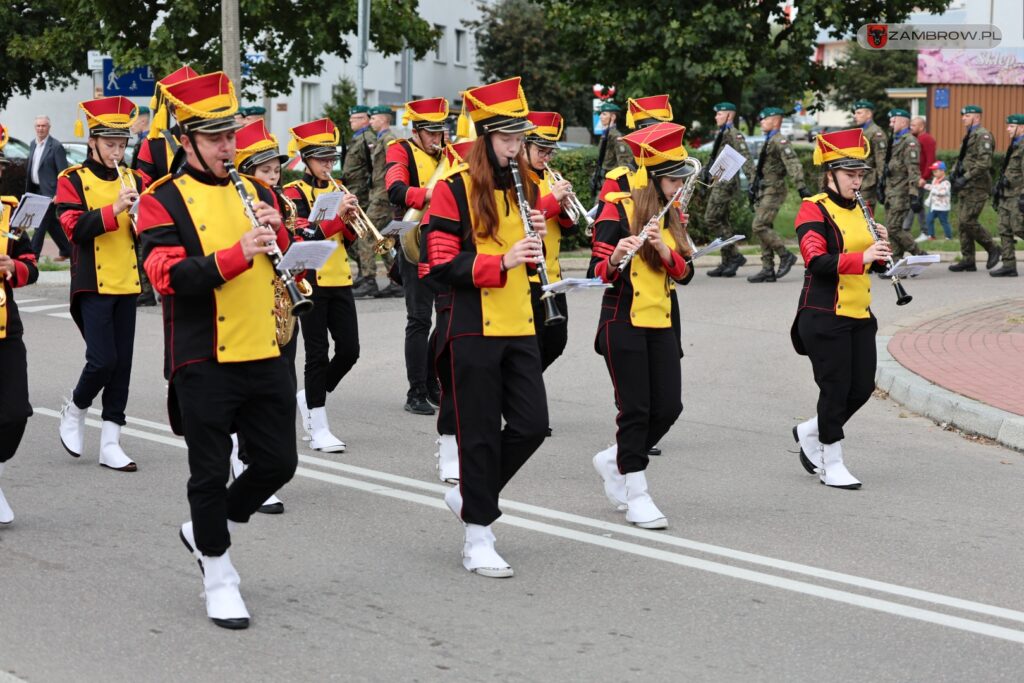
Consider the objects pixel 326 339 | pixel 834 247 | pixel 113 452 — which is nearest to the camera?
pixel 834 247

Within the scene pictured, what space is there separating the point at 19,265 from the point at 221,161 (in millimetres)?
1951

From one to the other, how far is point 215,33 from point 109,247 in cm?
1860

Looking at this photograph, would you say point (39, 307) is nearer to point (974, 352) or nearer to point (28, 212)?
point (28, 212)

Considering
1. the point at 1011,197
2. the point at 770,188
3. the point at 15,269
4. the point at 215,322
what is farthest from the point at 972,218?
the point at 215,322

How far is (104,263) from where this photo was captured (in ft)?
26.9

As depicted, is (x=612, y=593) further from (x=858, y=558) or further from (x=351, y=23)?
(x=351, y=23)

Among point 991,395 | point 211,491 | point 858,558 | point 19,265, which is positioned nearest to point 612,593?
point 858,558

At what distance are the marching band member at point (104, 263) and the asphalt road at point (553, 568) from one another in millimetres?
341

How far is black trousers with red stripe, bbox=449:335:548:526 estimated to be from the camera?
6160 millimetres

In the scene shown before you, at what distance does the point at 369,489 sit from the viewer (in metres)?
7.85

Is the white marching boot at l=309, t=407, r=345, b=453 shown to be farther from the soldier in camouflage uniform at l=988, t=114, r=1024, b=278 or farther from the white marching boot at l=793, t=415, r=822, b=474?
the soldier in camouflage uniform at l=988, t=114, r=1024, b=278

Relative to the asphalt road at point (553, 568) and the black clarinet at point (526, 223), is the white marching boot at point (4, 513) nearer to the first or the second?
the asphalt road at point (553, 568)

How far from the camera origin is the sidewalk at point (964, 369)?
376 inches

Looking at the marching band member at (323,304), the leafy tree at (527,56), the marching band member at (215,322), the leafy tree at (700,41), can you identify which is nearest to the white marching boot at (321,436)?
the marching band member at (323,304)
